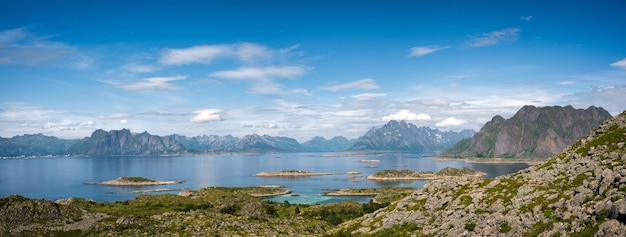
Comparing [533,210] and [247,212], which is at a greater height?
[533,210]

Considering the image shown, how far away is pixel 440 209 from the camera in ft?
169

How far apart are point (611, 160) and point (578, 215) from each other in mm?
11176

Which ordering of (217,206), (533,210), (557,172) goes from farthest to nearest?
(217,206)
(557,172)
(533,210)

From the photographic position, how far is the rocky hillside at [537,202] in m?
32.5

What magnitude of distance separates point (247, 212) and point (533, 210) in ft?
A: 433

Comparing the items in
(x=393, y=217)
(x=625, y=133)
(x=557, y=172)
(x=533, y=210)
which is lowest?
(x=393, y=217)

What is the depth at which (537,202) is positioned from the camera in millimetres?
39531

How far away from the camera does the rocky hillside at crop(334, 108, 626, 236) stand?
3253 cm

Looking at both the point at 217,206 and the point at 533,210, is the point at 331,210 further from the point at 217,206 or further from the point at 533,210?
the point at 533,210

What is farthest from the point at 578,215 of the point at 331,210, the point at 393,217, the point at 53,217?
the point at 53,217

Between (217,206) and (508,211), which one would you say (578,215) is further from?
(217,206)

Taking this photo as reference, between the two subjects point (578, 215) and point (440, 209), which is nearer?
point (578, 215)

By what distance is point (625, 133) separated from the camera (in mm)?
45688

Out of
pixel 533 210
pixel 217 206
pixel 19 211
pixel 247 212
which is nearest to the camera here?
pixel 533 210
